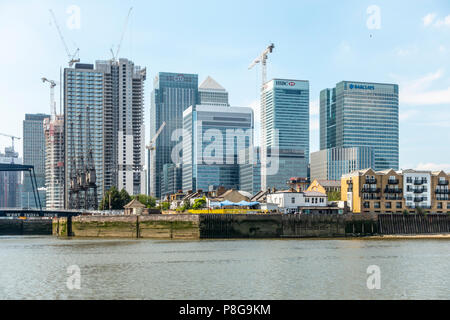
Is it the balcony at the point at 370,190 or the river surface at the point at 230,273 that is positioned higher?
the balcony at the point at 370,190

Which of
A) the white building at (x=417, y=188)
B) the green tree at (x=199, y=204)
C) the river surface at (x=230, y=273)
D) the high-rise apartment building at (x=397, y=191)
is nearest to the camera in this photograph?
the river surface at (x=230, y=273)

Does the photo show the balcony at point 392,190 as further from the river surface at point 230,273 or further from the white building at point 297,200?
the river surface at point 230,273

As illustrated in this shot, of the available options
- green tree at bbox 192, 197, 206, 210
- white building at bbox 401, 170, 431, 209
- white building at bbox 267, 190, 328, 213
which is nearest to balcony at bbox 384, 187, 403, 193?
white building at bbox 401, 170, 431, 209

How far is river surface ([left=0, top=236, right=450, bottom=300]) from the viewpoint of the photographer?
57.1 meters

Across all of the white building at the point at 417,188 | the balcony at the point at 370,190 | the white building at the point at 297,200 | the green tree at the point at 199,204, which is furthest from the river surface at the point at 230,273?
the green tree at the point at 199,204

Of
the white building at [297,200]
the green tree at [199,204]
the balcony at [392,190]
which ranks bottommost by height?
the green tree at [199,204]

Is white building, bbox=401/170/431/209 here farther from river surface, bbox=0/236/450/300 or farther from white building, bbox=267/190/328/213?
river surface, bbox=0/236/450/300

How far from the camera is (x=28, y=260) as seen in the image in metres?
89.6

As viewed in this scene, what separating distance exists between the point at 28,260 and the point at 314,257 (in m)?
41.2

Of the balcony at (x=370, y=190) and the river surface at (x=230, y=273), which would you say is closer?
the river surface at (x=230, y=273)

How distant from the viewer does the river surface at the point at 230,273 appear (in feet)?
187
